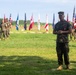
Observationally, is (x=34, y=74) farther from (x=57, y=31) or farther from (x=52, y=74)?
(x=57, y=31)

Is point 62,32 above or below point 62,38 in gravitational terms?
above

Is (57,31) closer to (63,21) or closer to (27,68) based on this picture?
(63,21)

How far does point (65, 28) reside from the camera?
13539mm

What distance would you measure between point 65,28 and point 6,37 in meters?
28.7

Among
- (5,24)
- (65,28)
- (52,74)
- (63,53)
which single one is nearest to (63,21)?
(65,28)

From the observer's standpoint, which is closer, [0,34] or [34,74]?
[34,74]

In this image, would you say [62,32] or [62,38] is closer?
[62,32]

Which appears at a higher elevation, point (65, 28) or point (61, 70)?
point (65, 28)

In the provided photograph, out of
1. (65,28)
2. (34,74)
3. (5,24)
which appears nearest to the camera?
(34,74)

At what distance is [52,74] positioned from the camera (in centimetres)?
1263

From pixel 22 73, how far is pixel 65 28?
7.78ft

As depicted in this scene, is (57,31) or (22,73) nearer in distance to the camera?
(22,73)

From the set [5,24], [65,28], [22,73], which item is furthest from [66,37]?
[5,24]

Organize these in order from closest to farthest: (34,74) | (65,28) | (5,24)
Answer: (34,74), (65,28), (5,24)
